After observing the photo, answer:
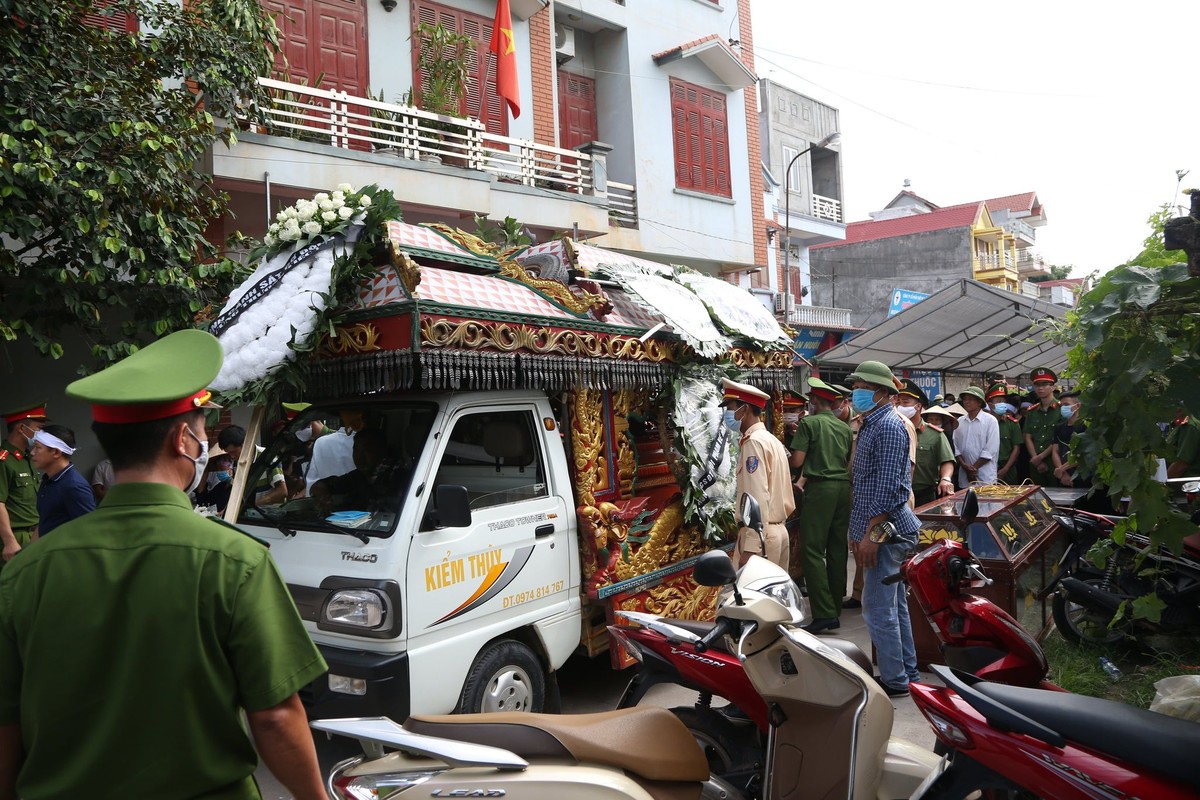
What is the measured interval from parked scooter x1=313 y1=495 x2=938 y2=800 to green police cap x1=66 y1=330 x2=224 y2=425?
3.57 feet

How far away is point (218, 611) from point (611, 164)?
46.3 feet

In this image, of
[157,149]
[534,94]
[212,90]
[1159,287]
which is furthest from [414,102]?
[1159,287]

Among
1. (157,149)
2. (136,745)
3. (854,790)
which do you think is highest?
(157,149)

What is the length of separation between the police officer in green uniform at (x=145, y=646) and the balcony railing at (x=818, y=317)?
810 inches

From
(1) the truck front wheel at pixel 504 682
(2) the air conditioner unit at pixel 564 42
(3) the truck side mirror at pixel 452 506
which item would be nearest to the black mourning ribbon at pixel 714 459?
(1) the truck front wheel at pixel 504 682

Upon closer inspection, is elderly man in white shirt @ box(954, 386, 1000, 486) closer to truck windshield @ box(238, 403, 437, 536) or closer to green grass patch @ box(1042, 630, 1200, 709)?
green grass patch @ box(1042, 630, 1200, 709)

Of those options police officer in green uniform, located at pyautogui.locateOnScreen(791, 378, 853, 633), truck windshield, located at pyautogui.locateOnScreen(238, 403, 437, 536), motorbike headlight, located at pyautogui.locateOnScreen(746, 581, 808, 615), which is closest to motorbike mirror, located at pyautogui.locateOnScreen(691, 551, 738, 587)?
motorbike headlight, located at pyautogui.locateOnScreen(746, 581, 808, 615)

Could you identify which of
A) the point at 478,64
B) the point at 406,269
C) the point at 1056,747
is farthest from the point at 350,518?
the point at 478,64

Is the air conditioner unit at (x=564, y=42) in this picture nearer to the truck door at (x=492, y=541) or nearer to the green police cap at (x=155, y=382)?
the truck door at (x=492, y=541)

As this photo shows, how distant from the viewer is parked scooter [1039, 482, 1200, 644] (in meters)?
5.18

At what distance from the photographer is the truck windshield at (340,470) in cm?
418

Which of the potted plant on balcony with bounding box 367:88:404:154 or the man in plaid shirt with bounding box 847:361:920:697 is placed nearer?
the man in plaid shirt with bounding box 847:361:920:697

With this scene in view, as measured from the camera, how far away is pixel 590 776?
2461 mm

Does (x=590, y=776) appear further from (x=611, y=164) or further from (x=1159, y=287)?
(x=611, y=164)
